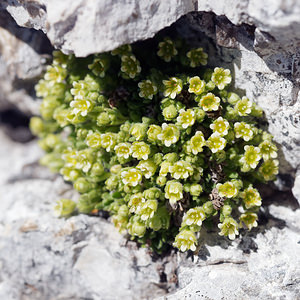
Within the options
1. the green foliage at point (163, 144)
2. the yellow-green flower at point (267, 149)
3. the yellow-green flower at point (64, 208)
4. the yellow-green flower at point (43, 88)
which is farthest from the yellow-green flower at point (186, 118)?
the yellow-green flower at point (43, 88)

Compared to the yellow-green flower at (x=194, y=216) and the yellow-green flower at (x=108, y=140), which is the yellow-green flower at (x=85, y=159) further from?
the yellow-green flower at (x=194, y=216)

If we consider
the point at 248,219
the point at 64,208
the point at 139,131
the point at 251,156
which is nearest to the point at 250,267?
the point at 248,219

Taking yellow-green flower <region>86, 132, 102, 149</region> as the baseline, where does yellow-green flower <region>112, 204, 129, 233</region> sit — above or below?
below

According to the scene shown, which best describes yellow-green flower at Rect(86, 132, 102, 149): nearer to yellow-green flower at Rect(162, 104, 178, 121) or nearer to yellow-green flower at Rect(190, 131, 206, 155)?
yellow-green flower at Rect(162, 104, 178, 121)

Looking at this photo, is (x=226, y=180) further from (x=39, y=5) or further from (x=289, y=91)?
(x=39, y=5)

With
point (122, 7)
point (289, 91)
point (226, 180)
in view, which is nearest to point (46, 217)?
point (226, 180)

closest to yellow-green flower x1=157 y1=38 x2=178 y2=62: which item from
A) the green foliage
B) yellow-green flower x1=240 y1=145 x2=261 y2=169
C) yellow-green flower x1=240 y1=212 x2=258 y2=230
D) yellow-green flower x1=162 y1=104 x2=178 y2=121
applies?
the green foliage
